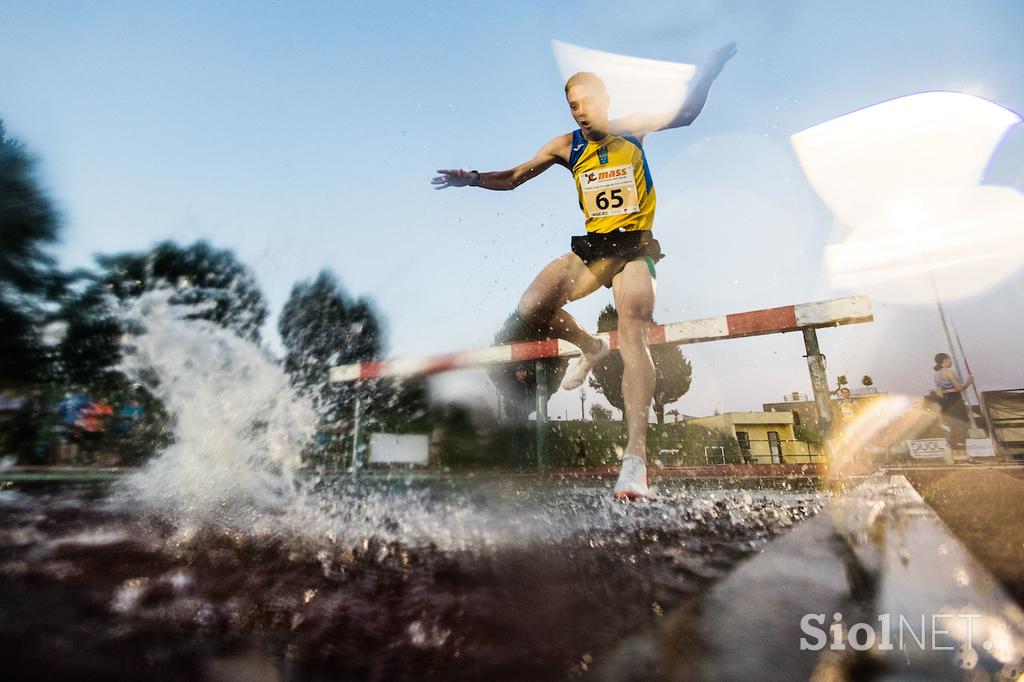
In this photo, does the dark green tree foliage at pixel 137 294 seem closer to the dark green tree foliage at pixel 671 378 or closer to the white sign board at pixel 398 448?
the white sign board at pixel 398 448

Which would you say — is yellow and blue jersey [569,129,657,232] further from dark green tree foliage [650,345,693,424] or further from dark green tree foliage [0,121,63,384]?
dark green tree foliage [650,345,693,424]

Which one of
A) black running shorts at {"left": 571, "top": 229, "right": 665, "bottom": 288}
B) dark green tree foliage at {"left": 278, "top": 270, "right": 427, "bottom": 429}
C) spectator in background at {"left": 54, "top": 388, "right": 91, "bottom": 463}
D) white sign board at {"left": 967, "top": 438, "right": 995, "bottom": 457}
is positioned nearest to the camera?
black running shorts at {"left": 571, "top": 229, "right": 665, "bottom": 288}

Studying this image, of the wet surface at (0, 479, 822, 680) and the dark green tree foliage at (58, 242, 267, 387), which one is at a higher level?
the dark green tree foliage at (58, 242, 267, 387)

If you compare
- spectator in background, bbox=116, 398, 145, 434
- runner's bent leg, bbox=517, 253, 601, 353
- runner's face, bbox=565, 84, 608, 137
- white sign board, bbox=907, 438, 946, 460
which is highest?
runner's face, bbox=565, 84, 608, 137

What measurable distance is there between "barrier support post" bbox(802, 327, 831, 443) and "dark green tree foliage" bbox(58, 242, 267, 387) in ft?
28.0

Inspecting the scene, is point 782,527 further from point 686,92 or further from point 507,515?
point 686,92

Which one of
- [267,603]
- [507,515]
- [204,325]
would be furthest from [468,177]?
[267,603]

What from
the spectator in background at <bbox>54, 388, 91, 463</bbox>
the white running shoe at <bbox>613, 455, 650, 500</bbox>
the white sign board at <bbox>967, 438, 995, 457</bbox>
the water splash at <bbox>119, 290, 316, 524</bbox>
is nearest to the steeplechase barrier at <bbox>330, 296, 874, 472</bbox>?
the white running shoe at <bbox>613, 455, 650, 500</bbox>

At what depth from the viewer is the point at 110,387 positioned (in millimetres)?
13305

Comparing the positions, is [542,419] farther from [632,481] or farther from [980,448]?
[980,448]

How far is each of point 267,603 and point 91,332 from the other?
16955mm

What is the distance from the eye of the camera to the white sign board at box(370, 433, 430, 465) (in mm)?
15719

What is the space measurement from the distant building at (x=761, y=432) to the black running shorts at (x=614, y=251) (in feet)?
88.6

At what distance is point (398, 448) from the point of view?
16.6 meters
